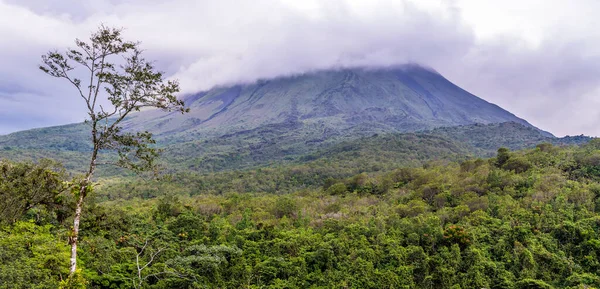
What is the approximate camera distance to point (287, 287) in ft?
46.5

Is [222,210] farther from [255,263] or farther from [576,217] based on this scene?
[576,217]

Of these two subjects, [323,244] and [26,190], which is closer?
[26,190]

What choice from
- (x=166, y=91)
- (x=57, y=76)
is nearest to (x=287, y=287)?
Answer: (x=166, y=91)

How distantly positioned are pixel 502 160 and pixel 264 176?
41.3 m

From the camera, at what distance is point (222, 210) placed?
1114 inches

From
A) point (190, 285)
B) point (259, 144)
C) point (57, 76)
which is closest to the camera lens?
point (57, 76)

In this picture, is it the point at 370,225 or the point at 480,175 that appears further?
the point at 480,175

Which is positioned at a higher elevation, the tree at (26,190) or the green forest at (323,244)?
the tree at (26,190)

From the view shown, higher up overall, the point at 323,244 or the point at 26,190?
the point at 26,190

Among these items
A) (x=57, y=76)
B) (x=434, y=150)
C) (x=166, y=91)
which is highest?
(x=57, y=76)

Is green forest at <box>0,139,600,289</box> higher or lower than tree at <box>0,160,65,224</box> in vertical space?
lower

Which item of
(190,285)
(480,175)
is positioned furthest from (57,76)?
(480,175)

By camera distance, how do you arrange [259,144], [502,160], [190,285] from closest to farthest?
1. [190,285]
2. [502,160]
3. [259,144]

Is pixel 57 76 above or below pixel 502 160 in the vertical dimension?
above
